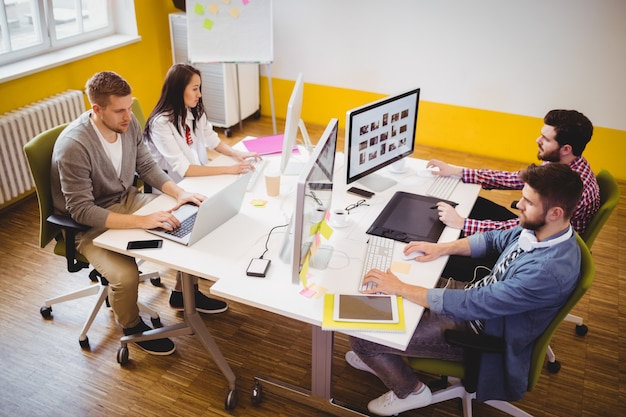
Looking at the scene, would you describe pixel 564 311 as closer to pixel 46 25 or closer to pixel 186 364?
pixel 186 364

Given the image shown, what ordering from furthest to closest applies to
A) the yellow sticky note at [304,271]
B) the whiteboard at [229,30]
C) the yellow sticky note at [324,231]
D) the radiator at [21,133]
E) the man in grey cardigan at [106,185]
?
the whiteboard at [229,30] < the radiator at [21,133] < the man in grey cardigan at [106,185] < the yellow sticky note at [324,231] < the yellow sticky note at [304,271]

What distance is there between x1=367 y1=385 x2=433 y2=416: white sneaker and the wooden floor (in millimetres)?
174

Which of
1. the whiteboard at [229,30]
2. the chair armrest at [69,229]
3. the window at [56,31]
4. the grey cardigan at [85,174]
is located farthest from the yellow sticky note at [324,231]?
the whiteboard at [229,30]

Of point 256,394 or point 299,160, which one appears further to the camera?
point 299,160

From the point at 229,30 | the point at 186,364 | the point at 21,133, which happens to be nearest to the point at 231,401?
the point at 186,364

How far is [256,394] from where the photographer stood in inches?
105

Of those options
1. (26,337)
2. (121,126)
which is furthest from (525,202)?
(26,337)

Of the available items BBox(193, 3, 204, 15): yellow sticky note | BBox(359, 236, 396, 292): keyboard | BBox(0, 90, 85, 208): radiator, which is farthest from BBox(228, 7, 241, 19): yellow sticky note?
BBox(359, 236, 396, 292): keyboard

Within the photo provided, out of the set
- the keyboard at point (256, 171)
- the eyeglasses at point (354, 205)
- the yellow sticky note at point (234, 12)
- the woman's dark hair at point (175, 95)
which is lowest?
the eyeglasses at point (354, 205)

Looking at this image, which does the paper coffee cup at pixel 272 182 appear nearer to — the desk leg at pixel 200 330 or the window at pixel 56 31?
the desk leg at pixel 200 330

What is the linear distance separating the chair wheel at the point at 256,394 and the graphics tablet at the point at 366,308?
0.78m

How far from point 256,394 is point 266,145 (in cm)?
157

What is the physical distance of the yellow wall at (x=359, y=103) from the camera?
4977mm

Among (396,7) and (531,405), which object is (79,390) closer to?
(531,405)
